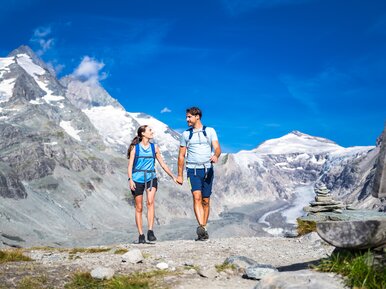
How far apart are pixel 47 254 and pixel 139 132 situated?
5.16m

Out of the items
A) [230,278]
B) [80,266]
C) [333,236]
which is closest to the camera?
[333,236]

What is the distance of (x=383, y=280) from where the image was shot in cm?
735

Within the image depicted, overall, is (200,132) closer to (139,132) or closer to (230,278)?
(139,132)

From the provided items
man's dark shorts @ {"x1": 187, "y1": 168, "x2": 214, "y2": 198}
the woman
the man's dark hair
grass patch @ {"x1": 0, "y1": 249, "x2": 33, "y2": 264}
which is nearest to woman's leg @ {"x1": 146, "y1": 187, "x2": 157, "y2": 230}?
the woman

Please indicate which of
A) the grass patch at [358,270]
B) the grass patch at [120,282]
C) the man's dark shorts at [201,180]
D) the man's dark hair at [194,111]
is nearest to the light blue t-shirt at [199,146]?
the man's dark shorts at [201,180]

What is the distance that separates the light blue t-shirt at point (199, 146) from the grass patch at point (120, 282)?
5.83 m

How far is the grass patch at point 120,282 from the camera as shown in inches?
376

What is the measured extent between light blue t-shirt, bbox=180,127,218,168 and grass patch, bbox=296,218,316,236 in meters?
7.44

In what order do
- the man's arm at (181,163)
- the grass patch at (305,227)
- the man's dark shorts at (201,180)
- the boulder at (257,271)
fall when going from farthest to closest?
the grass patch at (305,227), the man's arm at (181,163), the man's dark shorts at (201,180), the boulder at (257,271)

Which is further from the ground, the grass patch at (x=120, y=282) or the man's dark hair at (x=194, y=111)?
the man's dark hair at (x=194, y=111)

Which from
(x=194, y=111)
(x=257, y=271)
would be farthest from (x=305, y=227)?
(x=257, y=271)

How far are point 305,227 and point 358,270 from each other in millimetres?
13958

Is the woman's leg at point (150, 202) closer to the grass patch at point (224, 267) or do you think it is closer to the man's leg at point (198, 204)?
the man's leg at point (198, 204)

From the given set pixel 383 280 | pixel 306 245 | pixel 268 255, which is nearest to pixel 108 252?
pixel 268 255
